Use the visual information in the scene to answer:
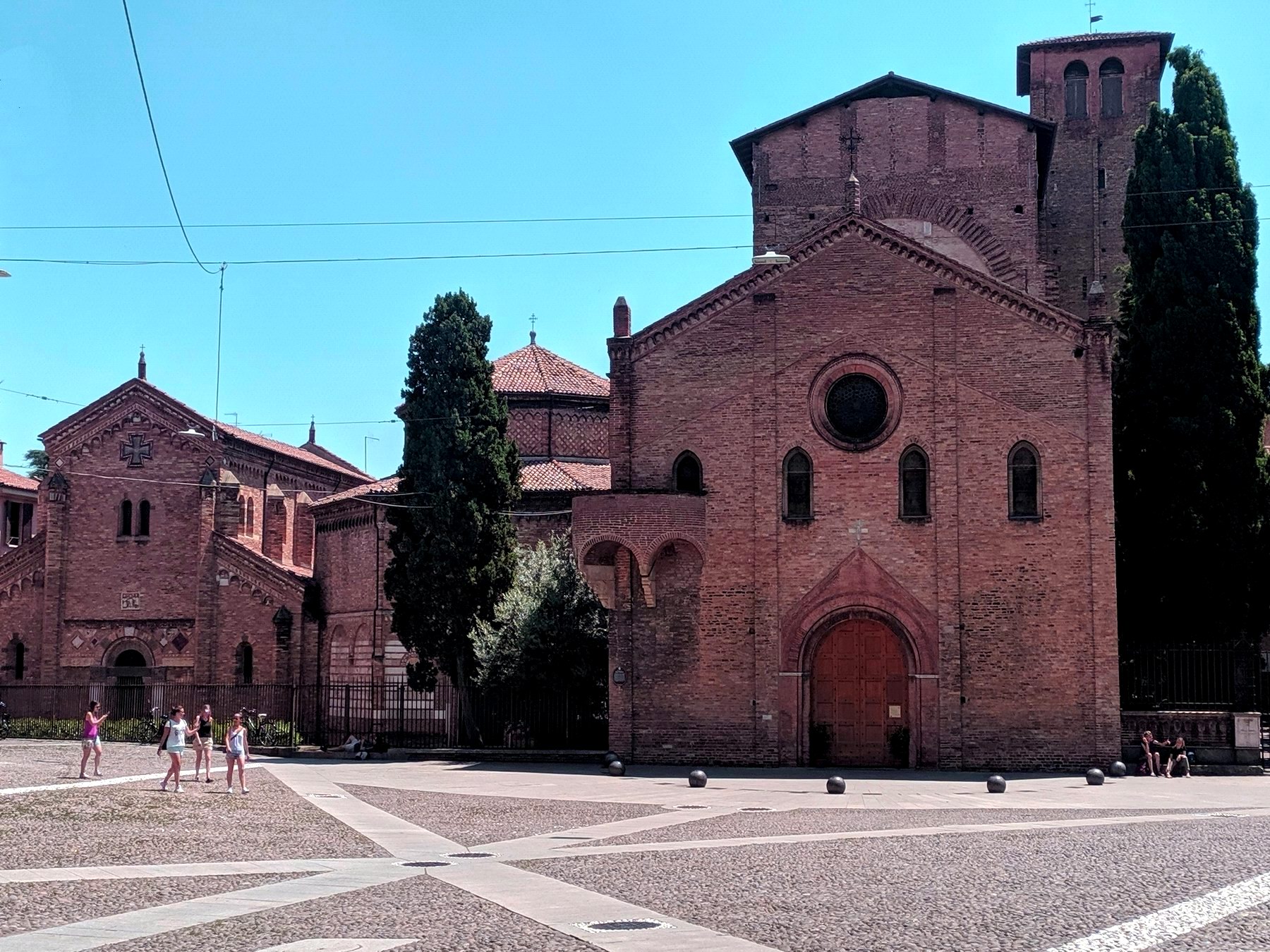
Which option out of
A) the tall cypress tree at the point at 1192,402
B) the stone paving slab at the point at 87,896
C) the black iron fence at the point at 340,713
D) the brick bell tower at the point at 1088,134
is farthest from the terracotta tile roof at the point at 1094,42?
the stone paving slab at the point at 87,896

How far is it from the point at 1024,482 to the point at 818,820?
11001 millimetres

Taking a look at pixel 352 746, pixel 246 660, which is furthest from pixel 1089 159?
pixel 246 660

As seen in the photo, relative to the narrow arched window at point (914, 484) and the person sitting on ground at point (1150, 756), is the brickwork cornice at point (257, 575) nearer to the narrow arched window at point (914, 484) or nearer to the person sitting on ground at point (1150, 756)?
the narrow arched window at point (914, 484)

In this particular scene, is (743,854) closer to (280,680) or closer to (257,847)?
(257,847)

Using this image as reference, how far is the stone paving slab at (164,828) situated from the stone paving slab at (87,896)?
165cm

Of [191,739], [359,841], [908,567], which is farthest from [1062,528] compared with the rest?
[191,739]

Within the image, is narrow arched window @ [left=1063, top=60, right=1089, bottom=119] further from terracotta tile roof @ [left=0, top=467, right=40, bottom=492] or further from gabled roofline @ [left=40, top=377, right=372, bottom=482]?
terracotta tile roof @ [left=0, top=467, right=40, bottom=492]

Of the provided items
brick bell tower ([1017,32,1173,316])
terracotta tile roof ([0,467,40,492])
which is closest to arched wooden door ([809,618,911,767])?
brick bell tower ([1017,32,1173,316])

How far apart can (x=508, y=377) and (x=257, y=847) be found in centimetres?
2650

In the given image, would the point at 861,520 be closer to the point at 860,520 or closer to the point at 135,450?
the point at 860,520

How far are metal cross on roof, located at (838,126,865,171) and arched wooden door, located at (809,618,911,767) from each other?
13351 millimetres

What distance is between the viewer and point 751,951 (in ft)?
33.2

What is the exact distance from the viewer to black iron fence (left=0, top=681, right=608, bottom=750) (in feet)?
106

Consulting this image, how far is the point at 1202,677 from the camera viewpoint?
2806 cm
